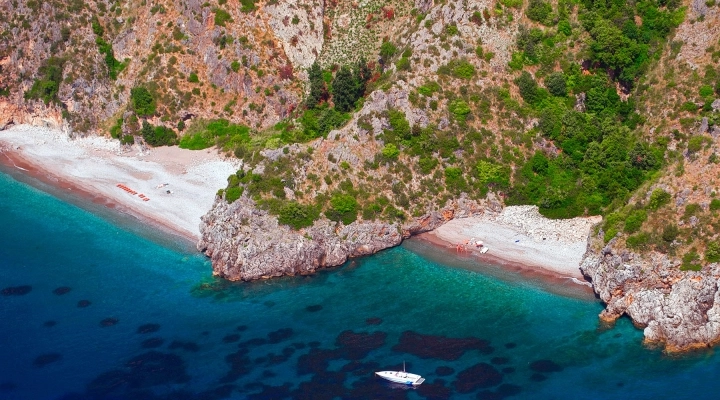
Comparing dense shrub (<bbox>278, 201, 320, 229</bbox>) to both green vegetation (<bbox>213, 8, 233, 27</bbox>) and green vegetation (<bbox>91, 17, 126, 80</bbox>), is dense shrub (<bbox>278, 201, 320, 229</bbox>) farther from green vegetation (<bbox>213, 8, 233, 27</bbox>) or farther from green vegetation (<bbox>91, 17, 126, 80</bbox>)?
green vegetation (<bbox>91, 17, 126, 80</bbox>)

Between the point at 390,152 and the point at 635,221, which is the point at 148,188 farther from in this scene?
the point at 635,221

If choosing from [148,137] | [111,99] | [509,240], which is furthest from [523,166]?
[111,99]

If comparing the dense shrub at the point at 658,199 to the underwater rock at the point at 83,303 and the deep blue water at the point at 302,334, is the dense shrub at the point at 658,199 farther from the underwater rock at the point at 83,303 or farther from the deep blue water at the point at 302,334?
the underwater rock at the point at 83,303

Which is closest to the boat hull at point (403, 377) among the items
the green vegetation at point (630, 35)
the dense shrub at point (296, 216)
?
the dense shrub at point (296, 216)

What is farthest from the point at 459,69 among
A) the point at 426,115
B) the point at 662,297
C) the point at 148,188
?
the point at 148,188

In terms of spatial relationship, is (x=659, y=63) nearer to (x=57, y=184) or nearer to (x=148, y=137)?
(x=148, y=137)

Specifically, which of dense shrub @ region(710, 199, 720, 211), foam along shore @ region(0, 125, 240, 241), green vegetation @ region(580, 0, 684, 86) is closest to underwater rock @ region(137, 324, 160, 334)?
foam along shore @ region(0, 125, 240, 241)
